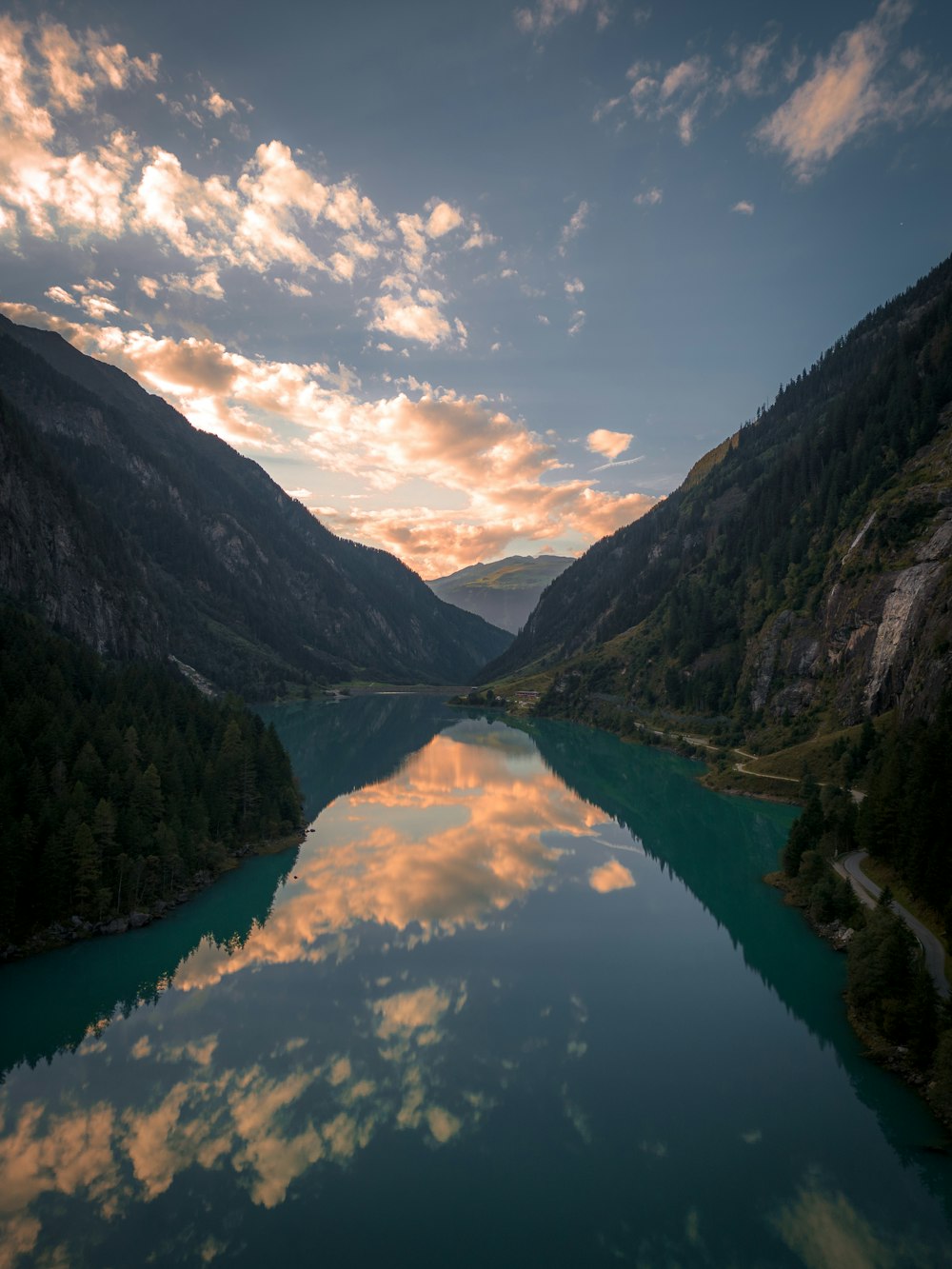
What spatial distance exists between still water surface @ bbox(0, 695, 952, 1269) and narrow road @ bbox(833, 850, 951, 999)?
5.46 meters

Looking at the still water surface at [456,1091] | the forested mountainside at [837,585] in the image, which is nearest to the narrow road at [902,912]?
the still water surface at [456,1091]

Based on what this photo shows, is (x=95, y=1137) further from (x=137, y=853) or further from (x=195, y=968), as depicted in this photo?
(x=137, y=853)

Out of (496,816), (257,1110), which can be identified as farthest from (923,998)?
(496,816)

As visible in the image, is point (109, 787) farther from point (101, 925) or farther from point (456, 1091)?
point (456, 1091)

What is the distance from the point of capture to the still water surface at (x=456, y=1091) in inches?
933

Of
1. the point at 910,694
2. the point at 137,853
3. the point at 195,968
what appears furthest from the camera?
the point at 910,694

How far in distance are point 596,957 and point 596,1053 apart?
1372cm

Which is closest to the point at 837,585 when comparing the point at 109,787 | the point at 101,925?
the point at 109,787

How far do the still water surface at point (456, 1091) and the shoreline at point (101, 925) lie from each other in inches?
48.7

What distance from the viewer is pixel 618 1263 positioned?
22.1m

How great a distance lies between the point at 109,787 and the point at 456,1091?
133 feet

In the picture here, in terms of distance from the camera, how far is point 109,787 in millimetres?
56156

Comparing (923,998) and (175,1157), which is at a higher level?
(923,998)

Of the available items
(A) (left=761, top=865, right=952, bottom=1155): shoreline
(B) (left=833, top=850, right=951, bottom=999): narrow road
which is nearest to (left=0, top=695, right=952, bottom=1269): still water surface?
(A) (left=761, top=865, right=952, bottom=1155): shoreline
